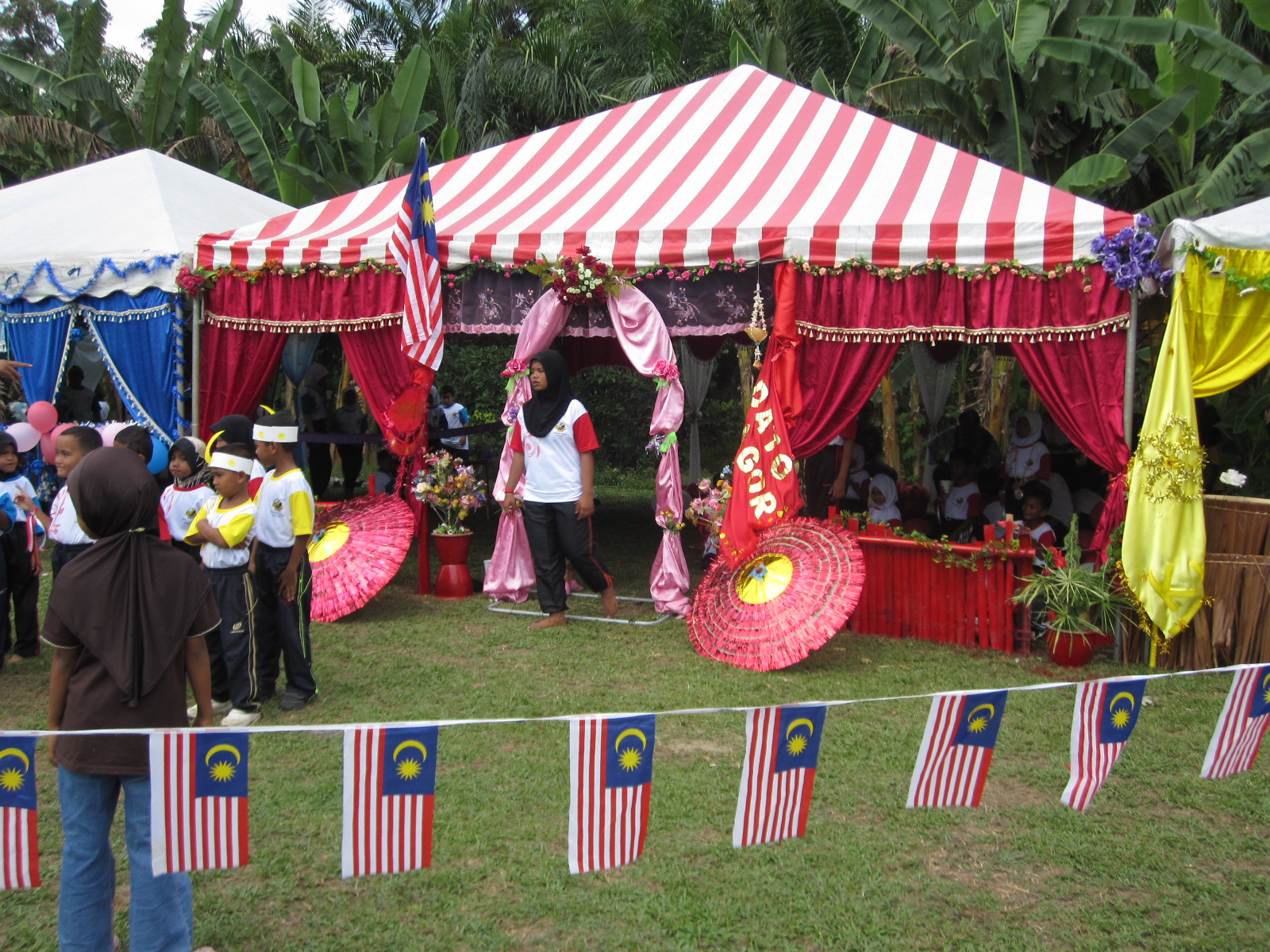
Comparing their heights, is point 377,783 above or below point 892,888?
above

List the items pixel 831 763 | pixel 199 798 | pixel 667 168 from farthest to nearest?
pixel 667 168, pixel 831 763, pixel 199 798

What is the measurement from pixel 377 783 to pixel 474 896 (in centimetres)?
84

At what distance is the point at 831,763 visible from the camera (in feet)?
16.0

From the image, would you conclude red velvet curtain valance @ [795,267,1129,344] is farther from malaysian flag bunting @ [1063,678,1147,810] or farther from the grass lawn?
malaysian flag bunting @ [1063,678,1147,810]

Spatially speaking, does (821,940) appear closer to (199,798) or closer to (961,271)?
(199,798)

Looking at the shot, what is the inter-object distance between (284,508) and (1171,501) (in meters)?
4.92

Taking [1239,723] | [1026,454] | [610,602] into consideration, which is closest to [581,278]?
[610,602]

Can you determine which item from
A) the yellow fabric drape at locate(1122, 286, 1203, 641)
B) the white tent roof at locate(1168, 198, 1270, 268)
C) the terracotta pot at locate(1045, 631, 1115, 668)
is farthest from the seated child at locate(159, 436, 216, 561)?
the white tent roof at locate(1168, 198, 1270, 268)

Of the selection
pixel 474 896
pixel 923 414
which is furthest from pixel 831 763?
pixel 923 414

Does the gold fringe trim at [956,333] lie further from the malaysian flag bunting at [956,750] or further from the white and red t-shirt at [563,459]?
the malaysian flag bunting at [956,750]

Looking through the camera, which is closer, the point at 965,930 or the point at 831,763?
the point at 965,930

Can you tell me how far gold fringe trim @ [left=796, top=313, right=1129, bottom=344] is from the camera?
262 inches

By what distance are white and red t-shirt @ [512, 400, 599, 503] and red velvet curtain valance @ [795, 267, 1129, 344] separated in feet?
5.30

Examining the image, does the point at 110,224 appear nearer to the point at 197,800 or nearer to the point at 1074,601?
the point at 197,800
